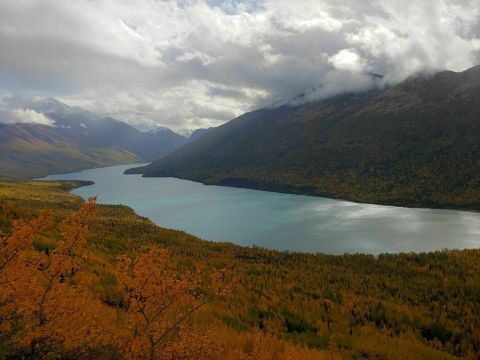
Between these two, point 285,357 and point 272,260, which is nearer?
point 285,357

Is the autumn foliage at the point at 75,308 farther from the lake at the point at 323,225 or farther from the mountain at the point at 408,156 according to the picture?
the mountain at the point at 408,156

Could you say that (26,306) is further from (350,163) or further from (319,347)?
(350,163)

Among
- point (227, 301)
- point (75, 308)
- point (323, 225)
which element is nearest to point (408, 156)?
point (323, 225)

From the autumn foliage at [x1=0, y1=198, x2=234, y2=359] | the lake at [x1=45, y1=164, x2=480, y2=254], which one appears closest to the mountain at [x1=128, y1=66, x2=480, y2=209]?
the lake at [x1=45, y1=164, x2=480, y2=254]

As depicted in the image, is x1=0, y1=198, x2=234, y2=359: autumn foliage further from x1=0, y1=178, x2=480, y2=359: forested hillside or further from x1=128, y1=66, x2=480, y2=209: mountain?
x1=128, y1=66, x2=480, y2=209: mountain

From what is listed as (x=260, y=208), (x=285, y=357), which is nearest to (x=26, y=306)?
(x=285, y=357)

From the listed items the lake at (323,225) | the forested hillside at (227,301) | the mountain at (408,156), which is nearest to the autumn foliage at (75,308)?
the forested hillside at (227,301)
